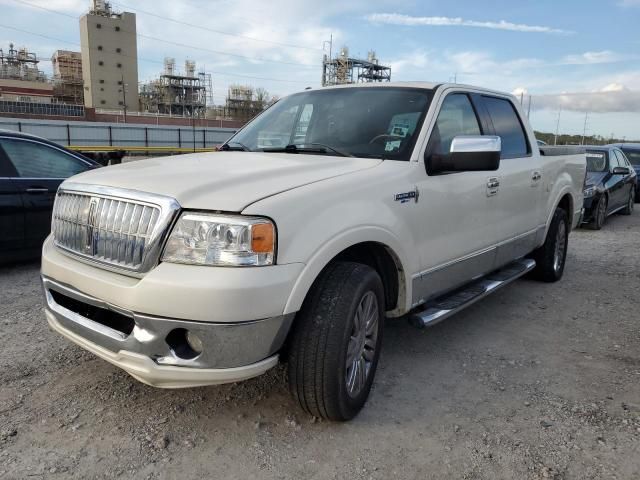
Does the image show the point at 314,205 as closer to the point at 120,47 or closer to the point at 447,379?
the point at 447,379

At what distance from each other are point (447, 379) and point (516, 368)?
560 mm

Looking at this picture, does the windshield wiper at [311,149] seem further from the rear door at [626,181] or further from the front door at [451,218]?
the rear door at [626,181]

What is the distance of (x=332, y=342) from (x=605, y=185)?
31.5 ft

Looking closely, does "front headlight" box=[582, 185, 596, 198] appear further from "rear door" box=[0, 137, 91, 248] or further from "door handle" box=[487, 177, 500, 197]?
"rear door" box=[0, 137, 91, 248]

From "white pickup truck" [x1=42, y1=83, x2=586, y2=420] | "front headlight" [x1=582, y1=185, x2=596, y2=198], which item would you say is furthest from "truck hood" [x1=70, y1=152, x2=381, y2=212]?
"front headlight" [x1=582, y1=185, x2=596, y2=198]

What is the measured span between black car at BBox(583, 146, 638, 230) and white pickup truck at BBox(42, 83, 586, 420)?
7025 mm

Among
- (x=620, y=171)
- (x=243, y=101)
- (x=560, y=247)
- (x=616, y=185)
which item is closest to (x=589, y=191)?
(x=616, y=185)

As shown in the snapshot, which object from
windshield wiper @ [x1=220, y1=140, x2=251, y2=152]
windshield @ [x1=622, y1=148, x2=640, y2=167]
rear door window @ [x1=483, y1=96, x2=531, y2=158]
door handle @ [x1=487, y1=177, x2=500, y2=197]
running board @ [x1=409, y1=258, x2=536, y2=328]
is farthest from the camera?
windshield @ [x1=622, y1=148, x2=640, y2=167]

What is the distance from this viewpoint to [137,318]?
237cm

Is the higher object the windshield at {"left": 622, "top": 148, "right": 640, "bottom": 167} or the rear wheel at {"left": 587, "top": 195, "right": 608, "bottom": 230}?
the windshield at {"left": 622, "top": 148, "right": 640, "bottom": 167}

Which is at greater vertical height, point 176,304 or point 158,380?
point 176,304

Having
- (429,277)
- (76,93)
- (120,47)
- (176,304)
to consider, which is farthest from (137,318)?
(76,93)

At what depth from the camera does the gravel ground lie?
2.52 metres

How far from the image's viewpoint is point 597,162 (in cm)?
1119
